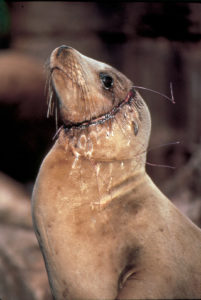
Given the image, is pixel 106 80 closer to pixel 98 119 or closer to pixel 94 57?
pixel 98 119

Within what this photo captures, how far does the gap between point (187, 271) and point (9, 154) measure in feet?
4.39

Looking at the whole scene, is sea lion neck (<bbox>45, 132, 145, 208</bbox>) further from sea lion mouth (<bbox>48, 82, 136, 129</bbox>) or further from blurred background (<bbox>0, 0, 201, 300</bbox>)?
blurred background (<bbox>0, 0, 201, 300</bbox>)

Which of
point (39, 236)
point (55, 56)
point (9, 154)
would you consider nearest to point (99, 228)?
point (39, 236)

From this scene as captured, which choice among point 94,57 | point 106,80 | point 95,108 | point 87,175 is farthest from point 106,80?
point 94,57

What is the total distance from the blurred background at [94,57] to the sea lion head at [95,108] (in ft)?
0.68

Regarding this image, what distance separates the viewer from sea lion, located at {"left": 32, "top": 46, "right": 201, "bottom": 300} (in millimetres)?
1048

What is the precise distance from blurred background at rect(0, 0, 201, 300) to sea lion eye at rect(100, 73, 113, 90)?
0.31 m

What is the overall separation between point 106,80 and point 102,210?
1.22 ft

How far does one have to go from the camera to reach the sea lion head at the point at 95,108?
1.05m

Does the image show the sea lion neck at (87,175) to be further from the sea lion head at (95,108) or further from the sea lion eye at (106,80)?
the sea lion eye at (106,80)

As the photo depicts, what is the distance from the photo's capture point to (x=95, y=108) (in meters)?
1.08

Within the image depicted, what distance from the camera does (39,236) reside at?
3.66ft

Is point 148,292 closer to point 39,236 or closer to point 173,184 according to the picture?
point 39,236

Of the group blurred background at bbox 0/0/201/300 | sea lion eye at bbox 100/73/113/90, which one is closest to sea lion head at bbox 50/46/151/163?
sea lion eye at bbox 100/73/113/90
